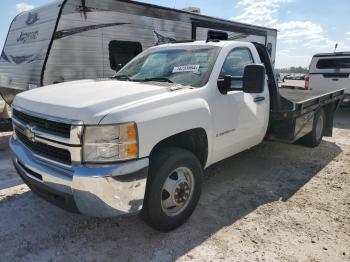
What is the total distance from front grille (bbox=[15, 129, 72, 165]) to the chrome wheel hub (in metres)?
0.95

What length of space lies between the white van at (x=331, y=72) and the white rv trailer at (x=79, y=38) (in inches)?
195

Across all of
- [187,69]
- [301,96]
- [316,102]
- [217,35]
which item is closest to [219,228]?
[187,69]

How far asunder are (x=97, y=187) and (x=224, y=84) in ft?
6.24

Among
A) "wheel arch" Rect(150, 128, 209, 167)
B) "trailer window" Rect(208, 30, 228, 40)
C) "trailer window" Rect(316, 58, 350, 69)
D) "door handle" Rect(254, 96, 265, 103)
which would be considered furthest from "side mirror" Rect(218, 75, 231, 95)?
"trailer window" Rect(316, 58, 350, 69)

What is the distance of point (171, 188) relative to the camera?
11.1ft

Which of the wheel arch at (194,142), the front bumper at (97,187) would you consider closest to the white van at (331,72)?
the wheel arch at (194,142)

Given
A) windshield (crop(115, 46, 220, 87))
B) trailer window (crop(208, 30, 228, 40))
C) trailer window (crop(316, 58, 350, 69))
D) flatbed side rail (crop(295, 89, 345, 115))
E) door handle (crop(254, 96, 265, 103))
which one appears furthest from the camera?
trailer window (crop(316, 58, 350, 69))

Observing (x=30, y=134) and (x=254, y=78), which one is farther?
(x=254, y=78)

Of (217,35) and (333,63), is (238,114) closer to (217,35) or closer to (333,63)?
(217,35)

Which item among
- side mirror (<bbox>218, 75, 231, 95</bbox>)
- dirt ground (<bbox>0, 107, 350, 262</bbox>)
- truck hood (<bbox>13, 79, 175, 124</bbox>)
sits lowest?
dirt ground (<bbox>0, 107, 350, 262</bbox>)

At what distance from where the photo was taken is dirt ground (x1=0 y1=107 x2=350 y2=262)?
10.4 feet

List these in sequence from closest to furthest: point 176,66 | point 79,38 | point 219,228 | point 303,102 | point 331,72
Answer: point 219,228
point 176,66
point 303,102
point 79,38
point 331,72

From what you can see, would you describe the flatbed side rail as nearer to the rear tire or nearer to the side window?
the rear tire

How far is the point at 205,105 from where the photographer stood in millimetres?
3629
